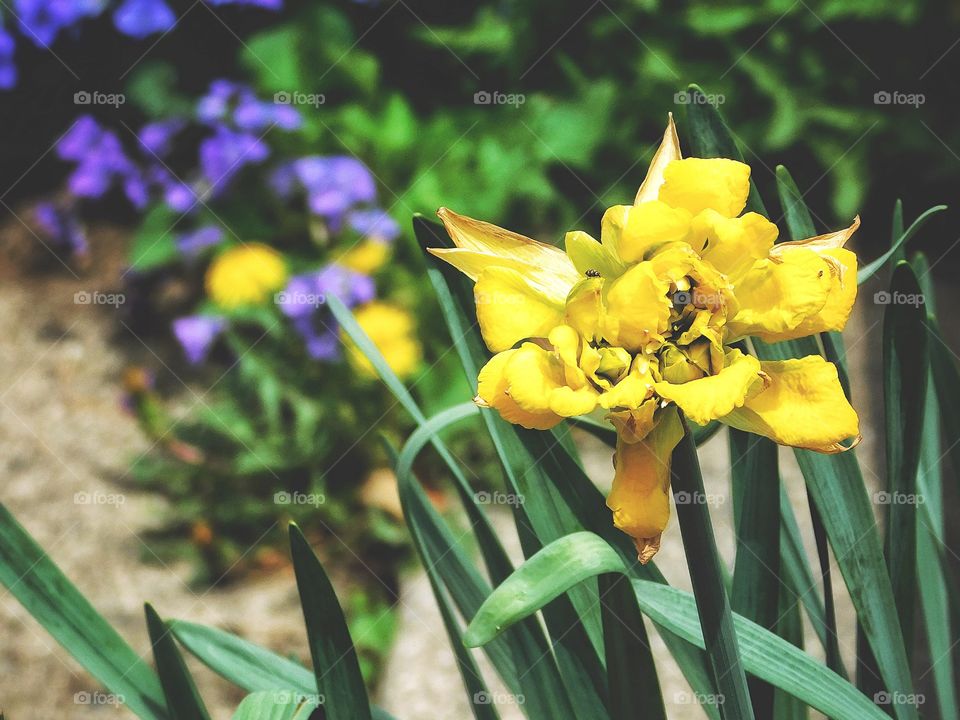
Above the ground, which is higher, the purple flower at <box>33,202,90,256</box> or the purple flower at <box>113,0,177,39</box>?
the purple flower at <box>113,0,177,39</box>

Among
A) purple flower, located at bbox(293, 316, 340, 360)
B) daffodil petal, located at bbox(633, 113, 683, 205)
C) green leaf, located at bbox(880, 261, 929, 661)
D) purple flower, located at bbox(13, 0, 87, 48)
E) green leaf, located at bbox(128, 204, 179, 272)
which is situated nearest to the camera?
daffodil petal, located at bbox(633, 113, 683, 205)

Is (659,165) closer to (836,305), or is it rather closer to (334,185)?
(836,305)

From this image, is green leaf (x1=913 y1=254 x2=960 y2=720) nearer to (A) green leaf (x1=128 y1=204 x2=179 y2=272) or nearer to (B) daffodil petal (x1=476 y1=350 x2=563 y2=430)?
(B) daffodil petal (x1=476 y1=350 x2=563 y2=430)

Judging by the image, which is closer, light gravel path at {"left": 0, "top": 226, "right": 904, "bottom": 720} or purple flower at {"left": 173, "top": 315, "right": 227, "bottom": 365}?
light gravel path at {"left": 0, "top": 226, "right": 904, "bottom": 720}

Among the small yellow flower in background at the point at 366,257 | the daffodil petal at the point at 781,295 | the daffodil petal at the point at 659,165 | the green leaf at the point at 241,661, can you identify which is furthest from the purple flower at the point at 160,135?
the daffodil petal at the point at 781,295

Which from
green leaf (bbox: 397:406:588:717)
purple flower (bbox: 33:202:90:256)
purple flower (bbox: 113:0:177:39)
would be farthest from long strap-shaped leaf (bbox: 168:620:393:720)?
purple flower (bbox: 33:202:90:256)

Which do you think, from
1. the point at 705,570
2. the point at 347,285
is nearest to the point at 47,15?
the point at 347,285

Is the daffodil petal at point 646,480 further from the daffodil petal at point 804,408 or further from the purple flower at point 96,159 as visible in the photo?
the purple flower at point 96,159
